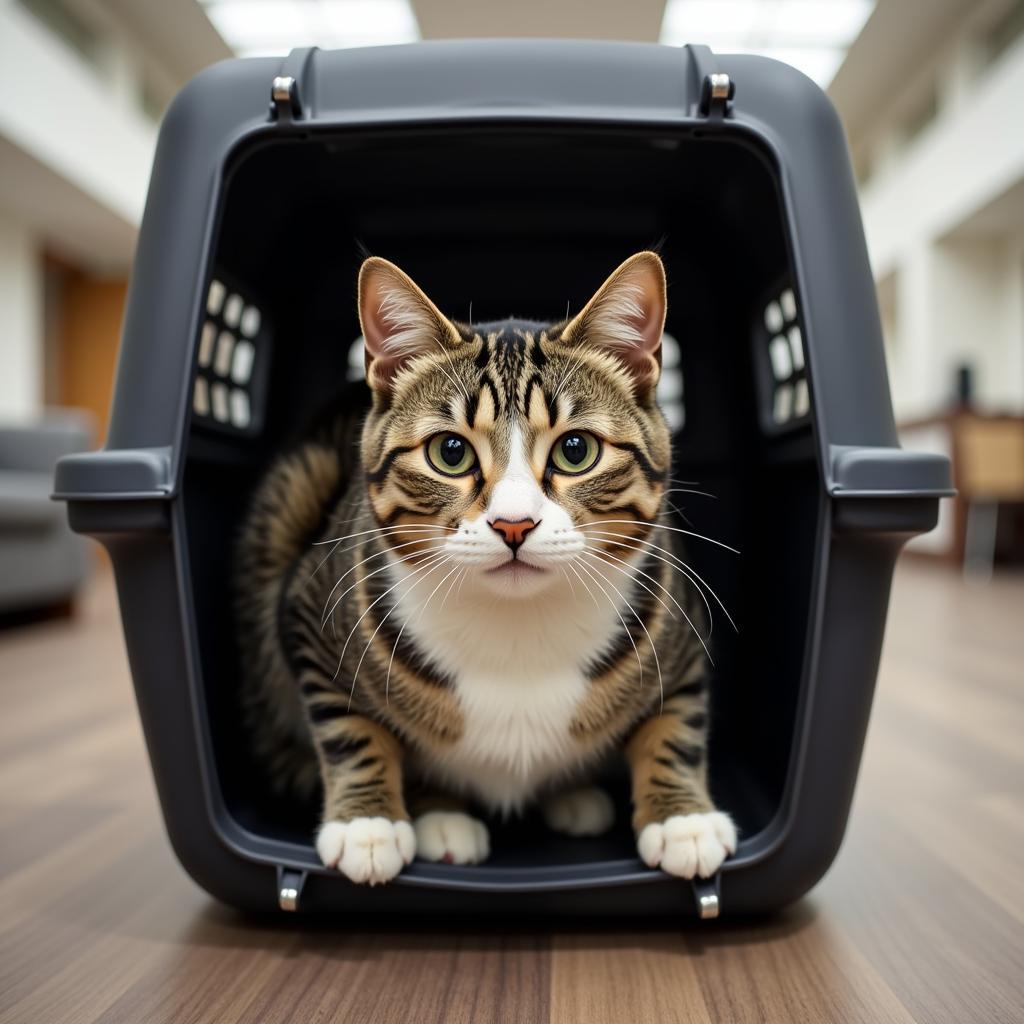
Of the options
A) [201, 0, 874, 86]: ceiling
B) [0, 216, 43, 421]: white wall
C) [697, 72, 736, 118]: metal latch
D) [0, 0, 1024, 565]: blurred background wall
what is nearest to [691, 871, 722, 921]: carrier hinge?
[697, 72, 736, 118]: metal latch

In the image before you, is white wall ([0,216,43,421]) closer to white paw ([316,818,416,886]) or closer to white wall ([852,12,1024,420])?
Answer: white wall ([852,12,1024,420])

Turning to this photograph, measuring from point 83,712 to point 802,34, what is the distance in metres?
4.81

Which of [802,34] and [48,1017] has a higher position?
[802,34]

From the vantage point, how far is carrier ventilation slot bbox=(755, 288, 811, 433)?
100 centimetres

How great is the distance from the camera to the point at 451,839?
78 centimetres

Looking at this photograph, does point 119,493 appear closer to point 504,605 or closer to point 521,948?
point 504,605

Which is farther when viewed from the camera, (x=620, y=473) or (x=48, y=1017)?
(x=620, y=473)

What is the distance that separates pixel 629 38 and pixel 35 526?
3.25m

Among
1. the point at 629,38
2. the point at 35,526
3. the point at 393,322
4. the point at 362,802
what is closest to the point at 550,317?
the point at 393,322

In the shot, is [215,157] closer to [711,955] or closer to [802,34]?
[711,955]

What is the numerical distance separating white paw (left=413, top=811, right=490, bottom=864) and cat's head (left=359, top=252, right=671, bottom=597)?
0.23 metres

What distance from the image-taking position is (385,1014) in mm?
627

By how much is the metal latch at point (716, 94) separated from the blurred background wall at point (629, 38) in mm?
A: 3376

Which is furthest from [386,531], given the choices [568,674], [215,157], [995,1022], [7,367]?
[7,367]
